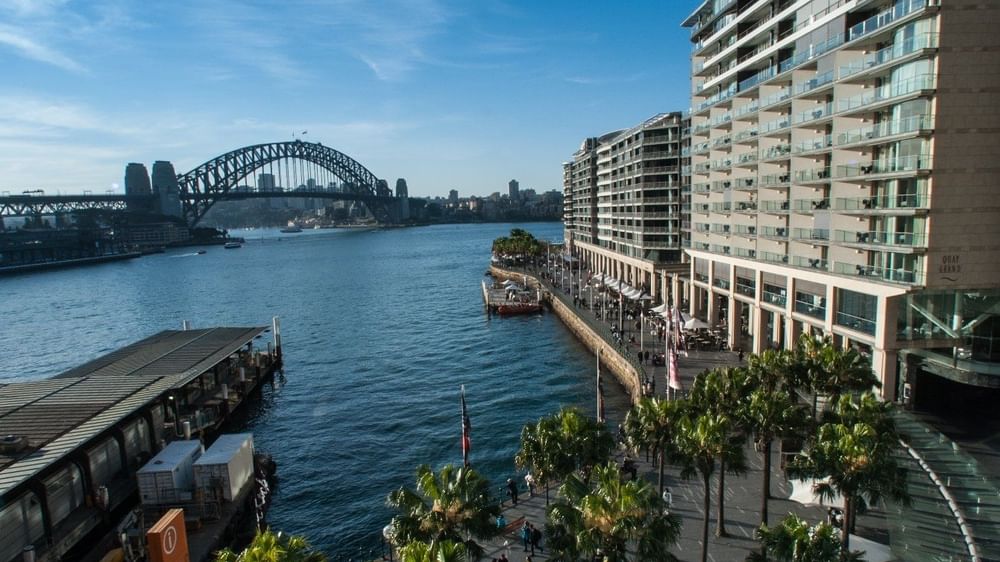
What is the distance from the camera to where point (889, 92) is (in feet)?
130

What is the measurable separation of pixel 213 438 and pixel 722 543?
137 feet

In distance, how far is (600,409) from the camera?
41906 millimetres

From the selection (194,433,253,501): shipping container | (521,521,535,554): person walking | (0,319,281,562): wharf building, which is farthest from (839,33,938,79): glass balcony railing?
(0,319,281,562): wharf building

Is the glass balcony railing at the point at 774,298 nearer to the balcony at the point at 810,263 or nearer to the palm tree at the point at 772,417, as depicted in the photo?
the balcony at the point at 810,263

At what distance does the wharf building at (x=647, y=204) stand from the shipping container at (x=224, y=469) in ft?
202

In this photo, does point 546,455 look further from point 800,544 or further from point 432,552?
point 800,544

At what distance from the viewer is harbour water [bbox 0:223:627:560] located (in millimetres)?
43031

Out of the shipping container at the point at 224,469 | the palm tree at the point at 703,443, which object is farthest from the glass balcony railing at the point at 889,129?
the shipping container at the point at 224,469

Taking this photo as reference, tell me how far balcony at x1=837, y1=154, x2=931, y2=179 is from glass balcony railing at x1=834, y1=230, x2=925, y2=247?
3.92 meters

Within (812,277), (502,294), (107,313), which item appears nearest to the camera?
(812,277)

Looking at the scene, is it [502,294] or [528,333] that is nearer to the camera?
[528,333]

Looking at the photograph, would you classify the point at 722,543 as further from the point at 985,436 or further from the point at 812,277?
the point at 812,277

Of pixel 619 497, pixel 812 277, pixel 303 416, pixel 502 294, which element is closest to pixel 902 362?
pixel 812 277

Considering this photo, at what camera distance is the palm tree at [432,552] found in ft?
52.1
